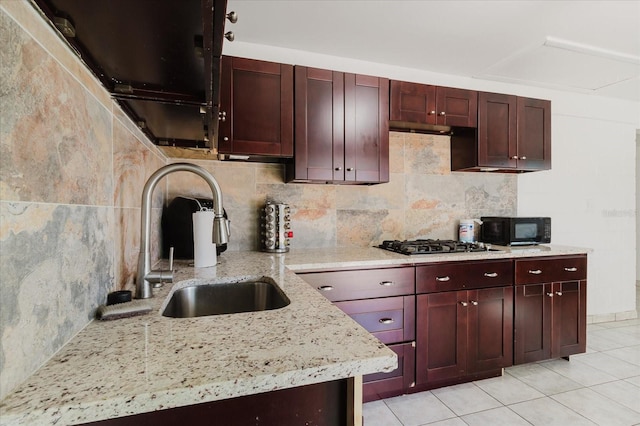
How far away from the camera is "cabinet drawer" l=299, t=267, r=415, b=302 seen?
1.91 meters

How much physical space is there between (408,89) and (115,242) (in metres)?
2.27

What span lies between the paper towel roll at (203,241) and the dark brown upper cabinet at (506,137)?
225 centimetres

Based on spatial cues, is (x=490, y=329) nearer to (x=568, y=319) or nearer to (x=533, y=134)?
(x=568, y=319)

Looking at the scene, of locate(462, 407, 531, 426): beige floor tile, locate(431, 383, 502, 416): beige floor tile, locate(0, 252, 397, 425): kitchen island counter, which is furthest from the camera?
locate(431, 383, 502, 416): beige floor tile

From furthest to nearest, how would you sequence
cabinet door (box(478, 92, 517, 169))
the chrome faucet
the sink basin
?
cabinet door (box(478, 92, 517, 169)) < the sink basin < the chrome faucet

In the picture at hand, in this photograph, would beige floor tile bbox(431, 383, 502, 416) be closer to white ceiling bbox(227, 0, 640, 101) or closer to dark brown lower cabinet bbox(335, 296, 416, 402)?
dark brown lower cabinet bbox(335, 296, 416, 402)

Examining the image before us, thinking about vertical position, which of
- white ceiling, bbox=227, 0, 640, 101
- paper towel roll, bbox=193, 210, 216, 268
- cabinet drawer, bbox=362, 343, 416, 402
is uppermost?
white ceiling, bbox=227, 0, 640, 101

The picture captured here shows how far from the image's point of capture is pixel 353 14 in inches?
80.3

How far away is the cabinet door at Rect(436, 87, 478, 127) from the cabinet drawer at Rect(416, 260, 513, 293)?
1175mm

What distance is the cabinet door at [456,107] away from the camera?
99.9 inches

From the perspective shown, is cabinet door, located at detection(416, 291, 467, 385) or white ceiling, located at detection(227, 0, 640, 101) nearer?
white ceiling, located at detection(227, 0, 640, 101)

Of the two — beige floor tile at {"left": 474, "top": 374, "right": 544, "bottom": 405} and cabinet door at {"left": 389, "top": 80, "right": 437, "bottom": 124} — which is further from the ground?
cabinet door at {"left": 389, "top": 80, "right": 437, "bottom": 124}

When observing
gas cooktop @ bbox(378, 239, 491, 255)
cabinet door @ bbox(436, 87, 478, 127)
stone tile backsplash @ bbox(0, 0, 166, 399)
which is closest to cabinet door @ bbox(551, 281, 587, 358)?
gas cooktop @ bbox(378, 239, 491, 255)

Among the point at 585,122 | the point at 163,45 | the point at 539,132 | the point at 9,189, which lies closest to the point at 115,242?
the point at 9,189
